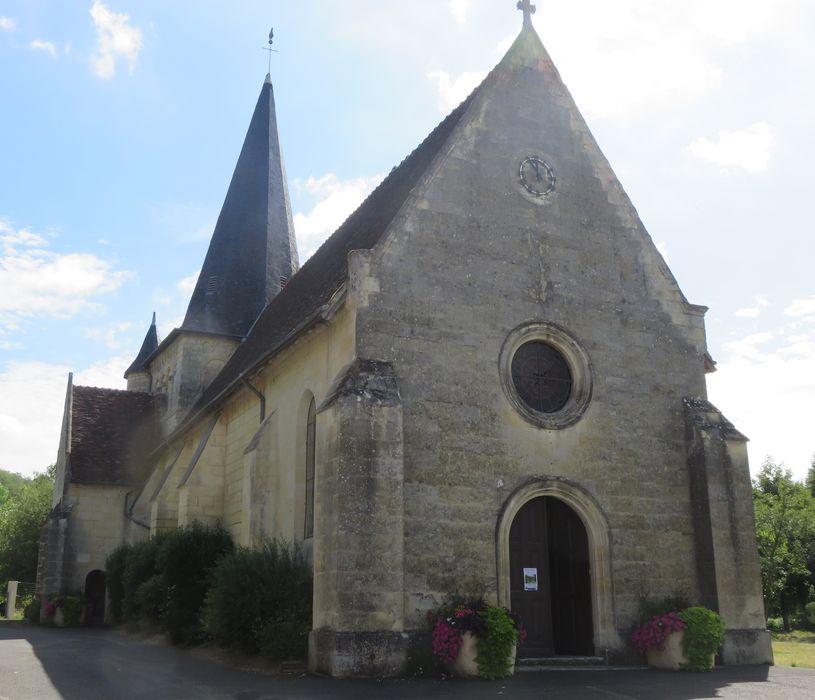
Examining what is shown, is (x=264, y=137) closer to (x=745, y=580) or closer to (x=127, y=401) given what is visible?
(x=127, y=401)

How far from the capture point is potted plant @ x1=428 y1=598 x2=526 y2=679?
11.4 m

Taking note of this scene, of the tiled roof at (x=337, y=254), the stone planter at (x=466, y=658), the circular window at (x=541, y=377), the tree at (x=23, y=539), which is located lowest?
the stone planter at (x=466, y=658)

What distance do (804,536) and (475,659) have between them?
29091mm

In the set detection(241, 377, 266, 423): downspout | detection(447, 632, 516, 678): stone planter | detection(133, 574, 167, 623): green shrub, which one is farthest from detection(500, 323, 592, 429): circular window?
detection(133, 574, 167, 623): green shrub

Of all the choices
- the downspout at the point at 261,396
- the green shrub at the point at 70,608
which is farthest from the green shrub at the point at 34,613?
the downspout at the point at 261,396

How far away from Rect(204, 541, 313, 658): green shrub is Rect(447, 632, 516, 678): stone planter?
233 cm

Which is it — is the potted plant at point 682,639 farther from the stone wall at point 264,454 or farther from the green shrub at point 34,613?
the green shrub at point 34,613

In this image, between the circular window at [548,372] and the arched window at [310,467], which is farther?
the arched window at [310,467]

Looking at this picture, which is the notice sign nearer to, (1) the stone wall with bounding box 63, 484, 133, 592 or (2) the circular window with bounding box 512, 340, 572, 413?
(2) the circular window with bounding box 512, 340, 572, 413

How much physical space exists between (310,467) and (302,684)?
5.44 metres

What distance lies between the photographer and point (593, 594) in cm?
1396

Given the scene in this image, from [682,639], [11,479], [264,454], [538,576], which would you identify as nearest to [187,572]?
[264,454]

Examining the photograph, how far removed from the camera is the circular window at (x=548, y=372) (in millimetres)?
14398

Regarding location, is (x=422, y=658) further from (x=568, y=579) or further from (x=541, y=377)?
(x=541, y=377)
